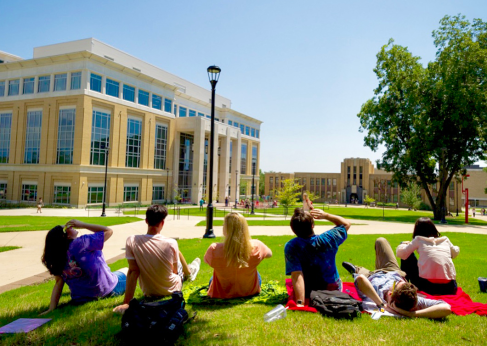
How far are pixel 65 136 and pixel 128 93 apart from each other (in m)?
9.63

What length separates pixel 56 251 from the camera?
4273 millimetres

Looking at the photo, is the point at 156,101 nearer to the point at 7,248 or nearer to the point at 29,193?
the point at 29,193

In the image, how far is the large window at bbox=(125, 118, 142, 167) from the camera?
42469 millimetres

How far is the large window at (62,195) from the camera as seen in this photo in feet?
119

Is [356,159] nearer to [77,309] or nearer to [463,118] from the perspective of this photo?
[463,118]

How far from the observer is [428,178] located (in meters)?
33.3

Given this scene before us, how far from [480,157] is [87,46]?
47.0m

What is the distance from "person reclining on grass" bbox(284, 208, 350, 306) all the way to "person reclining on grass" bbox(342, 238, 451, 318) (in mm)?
424

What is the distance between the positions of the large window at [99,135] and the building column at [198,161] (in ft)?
43.4

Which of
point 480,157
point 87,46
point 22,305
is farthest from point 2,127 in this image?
point 480,157

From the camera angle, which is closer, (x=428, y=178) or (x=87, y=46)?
(x=428, y=178)

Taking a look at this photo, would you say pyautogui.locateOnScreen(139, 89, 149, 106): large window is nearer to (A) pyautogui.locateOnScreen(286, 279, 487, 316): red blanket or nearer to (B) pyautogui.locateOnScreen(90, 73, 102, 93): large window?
(B) pyautogui.locateOnScreen(90, 73, 102, 93): large window

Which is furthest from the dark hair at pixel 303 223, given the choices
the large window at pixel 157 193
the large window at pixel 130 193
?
the large window at pixel 157 193

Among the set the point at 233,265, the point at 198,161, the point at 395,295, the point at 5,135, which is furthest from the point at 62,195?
the point at 395,295
